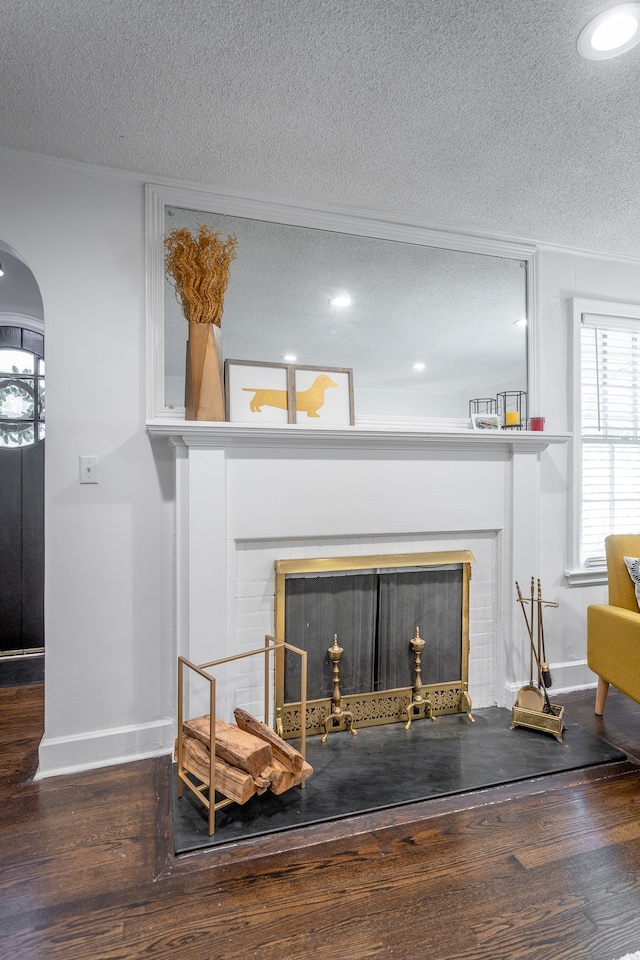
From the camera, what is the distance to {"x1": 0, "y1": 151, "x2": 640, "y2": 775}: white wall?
6.85 ft

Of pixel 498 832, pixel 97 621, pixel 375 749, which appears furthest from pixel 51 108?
pixel 498 832

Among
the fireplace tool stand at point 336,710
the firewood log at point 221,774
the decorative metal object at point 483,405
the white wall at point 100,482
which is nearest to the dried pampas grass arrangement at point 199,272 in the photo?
the white wall at point 100,482

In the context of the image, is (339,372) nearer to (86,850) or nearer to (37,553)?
(86,850)

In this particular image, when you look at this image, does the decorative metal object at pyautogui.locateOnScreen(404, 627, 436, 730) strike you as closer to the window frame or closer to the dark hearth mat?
the dark hearth mat

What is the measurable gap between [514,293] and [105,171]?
201 cm

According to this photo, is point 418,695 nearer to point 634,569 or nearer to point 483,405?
point 634,569

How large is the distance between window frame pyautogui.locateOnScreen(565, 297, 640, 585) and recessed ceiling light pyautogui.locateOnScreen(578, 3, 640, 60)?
1463 mm

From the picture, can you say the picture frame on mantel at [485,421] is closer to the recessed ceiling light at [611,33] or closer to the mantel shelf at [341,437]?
the mantel shelf at [341,437]

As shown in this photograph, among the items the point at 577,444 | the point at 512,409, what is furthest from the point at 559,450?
the point at 512,409

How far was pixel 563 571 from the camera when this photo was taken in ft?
9.48

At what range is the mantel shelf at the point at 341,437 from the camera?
2074mm

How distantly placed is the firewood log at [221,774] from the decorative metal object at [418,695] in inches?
35.9

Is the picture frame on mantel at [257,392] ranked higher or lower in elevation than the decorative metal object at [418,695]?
higher

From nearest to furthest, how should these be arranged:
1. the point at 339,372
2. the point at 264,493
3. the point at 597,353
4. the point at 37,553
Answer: the point at 264,493
the point at 339,372
the point at 597,353
the point at 37,553
